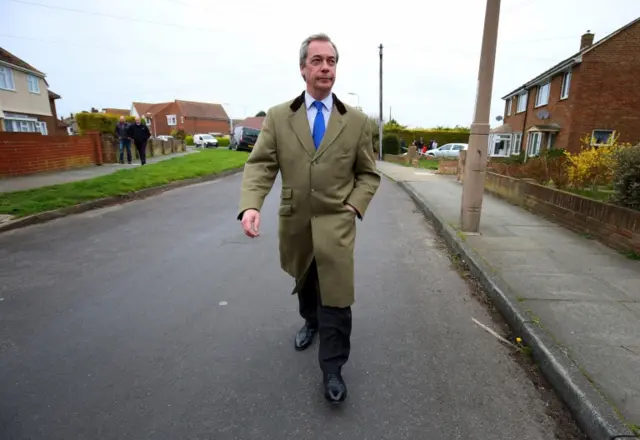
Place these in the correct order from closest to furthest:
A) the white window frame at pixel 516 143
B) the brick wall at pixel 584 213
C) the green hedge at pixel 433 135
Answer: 1. the brick wall at pixel 584 213
2. the white window frame at pixel 516 143
3. the green hedge at pixel 433 135

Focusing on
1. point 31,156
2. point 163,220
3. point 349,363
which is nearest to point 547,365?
point 349,363

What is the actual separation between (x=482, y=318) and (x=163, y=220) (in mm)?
5686

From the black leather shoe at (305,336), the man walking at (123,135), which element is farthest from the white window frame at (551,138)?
the black leather shoe at (305,336)

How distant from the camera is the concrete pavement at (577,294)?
243 cm

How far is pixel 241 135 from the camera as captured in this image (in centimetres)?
2956

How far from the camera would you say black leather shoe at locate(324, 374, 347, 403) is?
2.35 metres

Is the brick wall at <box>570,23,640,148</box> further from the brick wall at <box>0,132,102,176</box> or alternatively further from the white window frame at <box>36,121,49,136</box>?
the white window frame at <box>36,121,49,136</box>

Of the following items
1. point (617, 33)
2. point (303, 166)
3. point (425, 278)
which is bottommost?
point (425, 278)

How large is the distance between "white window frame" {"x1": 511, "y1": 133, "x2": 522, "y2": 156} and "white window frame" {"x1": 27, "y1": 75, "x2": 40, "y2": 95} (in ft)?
114

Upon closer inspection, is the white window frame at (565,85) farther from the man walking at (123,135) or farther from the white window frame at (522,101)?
the man walking at (123,135)

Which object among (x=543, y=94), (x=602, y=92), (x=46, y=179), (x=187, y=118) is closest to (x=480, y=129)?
(x=46, y=179)

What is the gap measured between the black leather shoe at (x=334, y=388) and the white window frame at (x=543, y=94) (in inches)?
1119

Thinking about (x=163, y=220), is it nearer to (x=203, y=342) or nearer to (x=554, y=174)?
(x=203, y=342)

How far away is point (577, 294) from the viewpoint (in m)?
3.78
